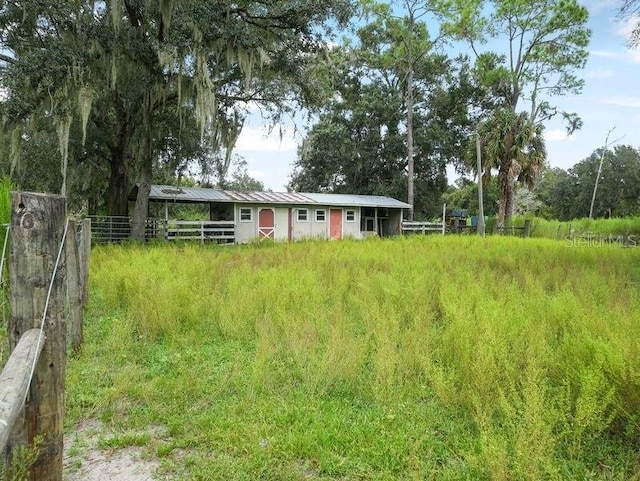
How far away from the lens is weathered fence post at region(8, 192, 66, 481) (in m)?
1.75

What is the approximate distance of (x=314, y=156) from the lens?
3067 cm

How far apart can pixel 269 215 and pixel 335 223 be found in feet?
14.0

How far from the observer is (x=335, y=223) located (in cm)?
2288

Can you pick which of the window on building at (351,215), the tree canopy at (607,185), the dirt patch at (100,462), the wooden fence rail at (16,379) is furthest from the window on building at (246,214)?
the tree canopy at (607,185)

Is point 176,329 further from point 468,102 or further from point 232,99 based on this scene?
point 468,102

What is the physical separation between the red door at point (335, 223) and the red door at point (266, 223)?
3661mm

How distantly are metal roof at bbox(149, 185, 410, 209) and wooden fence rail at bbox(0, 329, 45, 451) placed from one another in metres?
16.0

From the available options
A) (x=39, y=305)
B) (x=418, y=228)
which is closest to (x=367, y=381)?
(x=39, y=305)

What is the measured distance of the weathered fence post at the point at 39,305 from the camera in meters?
1.75

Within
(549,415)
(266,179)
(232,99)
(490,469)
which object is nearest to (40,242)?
(490,469)

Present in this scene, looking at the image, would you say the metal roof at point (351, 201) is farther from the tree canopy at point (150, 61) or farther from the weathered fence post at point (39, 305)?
the weathered fence post at point (39, 305)

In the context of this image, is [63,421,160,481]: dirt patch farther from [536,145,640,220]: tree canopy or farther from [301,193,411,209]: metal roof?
[536,145,640,220]: tree canopy

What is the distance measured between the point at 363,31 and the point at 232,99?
18013 mm

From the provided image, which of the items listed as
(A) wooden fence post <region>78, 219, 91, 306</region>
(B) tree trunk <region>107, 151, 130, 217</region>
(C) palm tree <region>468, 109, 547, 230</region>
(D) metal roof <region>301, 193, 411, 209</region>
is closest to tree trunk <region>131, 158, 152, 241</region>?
(B) tree trunk <region>107, 151, 130, 217</region>
